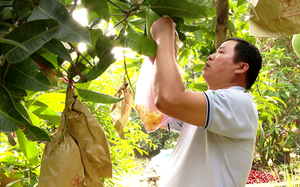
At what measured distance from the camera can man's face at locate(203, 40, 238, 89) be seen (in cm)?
83

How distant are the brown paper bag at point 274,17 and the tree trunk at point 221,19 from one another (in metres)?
0.08

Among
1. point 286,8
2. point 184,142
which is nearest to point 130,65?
point 184,142

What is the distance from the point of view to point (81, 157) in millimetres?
625

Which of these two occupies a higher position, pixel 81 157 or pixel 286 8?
pixel 286 8

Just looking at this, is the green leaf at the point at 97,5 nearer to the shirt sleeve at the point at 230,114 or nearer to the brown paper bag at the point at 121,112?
the shirt sleeve at the point at 230,114

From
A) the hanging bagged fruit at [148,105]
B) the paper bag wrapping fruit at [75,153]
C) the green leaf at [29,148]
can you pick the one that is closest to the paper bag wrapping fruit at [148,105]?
the hanging bagged fruit at [148,105]

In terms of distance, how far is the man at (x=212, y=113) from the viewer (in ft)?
2.17

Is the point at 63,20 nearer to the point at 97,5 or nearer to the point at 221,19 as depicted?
the point at 97,5

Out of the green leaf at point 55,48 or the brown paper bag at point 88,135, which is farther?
the brown paper bag at point 88,135

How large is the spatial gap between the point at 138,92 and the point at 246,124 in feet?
1.19

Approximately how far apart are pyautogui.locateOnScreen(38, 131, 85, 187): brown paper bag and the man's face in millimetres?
460

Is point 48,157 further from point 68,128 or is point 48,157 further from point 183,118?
point 183,118

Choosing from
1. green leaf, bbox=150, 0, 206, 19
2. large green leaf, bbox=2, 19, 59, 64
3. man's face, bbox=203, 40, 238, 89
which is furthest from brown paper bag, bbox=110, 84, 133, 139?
large green leaf, bbox=2, 19, 59, 64

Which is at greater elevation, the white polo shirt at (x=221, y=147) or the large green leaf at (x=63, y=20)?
the large green leaf at (x=63, y=20)
